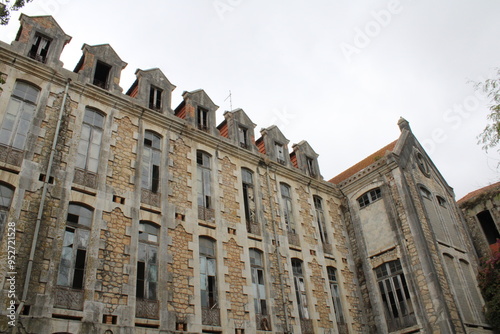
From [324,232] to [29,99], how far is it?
1271cm

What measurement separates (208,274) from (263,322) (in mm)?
2533

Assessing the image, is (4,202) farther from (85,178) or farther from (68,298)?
(68,298)

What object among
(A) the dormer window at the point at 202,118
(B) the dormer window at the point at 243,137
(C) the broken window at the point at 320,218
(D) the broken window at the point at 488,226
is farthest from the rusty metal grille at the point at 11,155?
(D) the broken window at the point at 488,226

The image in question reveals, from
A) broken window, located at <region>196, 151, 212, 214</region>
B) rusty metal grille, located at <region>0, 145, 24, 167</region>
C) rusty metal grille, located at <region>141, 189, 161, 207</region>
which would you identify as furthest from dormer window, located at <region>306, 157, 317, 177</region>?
rusty metal grille, located at <region>0, 145, 24, 167</region>

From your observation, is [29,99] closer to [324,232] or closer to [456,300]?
[324,232]

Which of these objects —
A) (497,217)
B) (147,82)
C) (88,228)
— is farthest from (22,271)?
(497,217)

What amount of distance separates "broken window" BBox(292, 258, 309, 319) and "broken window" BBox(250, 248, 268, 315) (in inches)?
64.5

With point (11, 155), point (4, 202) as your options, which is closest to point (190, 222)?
point (4, 202)

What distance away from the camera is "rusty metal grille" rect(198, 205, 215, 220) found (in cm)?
1438

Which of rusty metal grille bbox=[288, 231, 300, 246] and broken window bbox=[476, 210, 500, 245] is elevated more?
broken window bbox=[476, 210, 500, 245]

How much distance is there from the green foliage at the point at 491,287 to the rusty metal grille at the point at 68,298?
15.3 metres

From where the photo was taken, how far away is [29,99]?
1228 centimetres

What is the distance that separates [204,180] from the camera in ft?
50.4

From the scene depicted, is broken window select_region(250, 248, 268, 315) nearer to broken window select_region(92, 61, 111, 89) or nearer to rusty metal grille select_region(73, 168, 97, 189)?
rusty metal grille select_region(73, 168, 97, 189)
